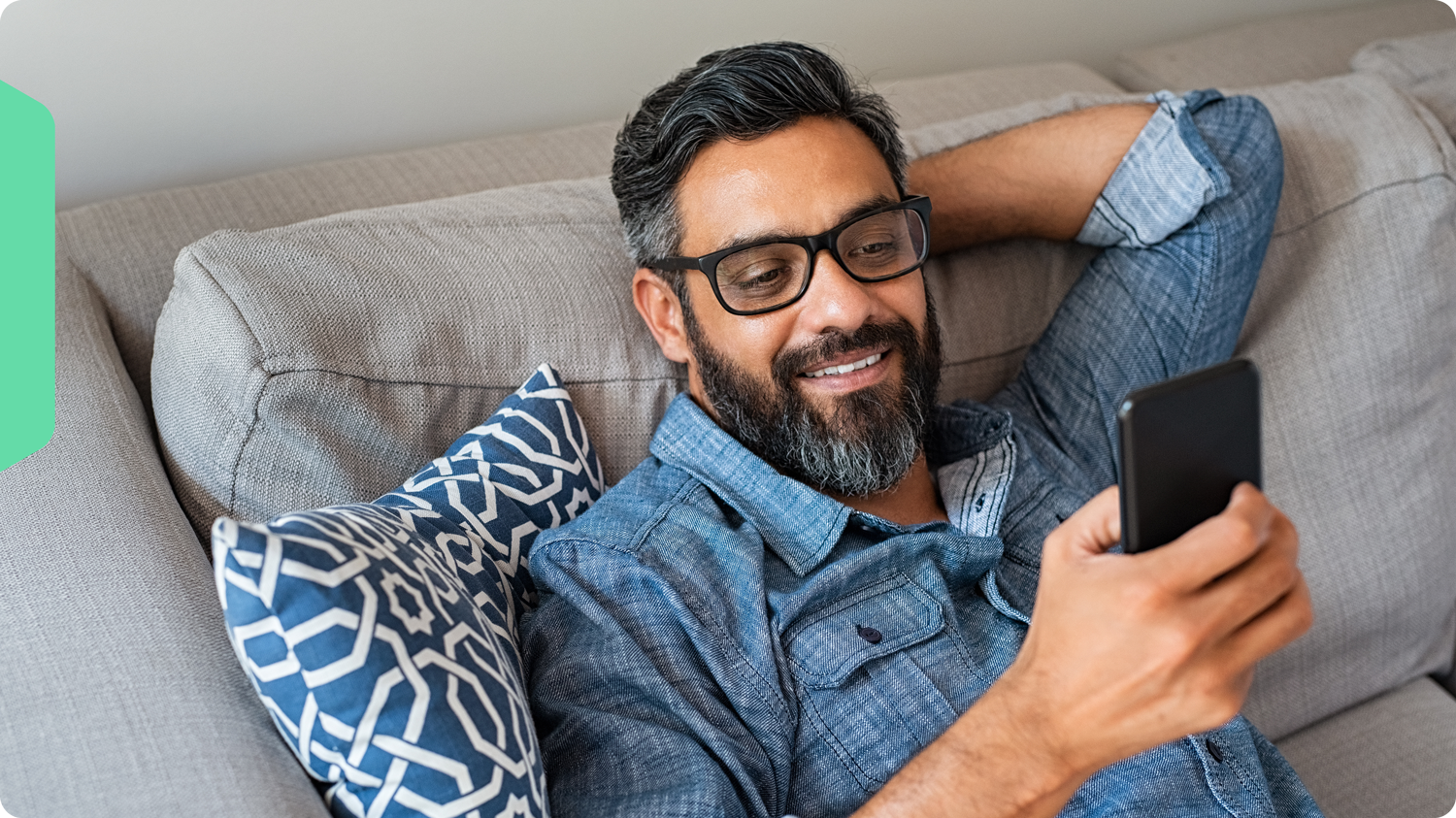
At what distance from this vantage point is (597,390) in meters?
1.34

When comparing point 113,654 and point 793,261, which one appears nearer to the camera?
point 113,654

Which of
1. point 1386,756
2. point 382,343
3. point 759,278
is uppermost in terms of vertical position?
point 759,278

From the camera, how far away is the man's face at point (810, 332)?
1.24 meters

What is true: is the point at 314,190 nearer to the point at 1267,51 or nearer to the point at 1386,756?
the point at 1386,756

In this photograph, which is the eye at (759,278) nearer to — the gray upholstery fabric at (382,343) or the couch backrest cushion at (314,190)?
the gray upholstery fabric at (382,343)

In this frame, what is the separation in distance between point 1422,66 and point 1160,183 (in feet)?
2.63

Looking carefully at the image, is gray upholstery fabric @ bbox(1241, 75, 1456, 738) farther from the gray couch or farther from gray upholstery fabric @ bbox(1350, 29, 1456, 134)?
gray upholstery fabric @ bbox(1350, 29, 1456, 134)

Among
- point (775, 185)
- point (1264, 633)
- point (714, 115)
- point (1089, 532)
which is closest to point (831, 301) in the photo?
point (775, 185)

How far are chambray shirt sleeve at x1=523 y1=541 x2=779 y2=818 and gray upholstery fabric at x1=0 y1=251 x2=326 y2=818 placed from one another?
242 mm

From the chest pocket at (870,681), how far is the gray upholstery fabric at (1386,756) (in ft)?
2.26

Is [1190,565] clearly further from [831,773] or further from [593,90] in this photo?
[593,90]

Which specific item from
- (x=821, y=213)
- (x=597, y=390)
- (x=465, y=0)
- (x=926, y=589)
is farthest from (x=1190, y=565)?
(x=465, y=0)

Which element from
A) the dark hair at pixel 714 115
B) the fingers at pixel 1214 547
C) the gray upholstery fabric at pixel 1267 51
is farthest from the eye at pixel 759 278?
the gray upholstery fabric at pixel 1267 51

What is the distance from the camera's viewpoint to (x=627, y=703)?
105cm
